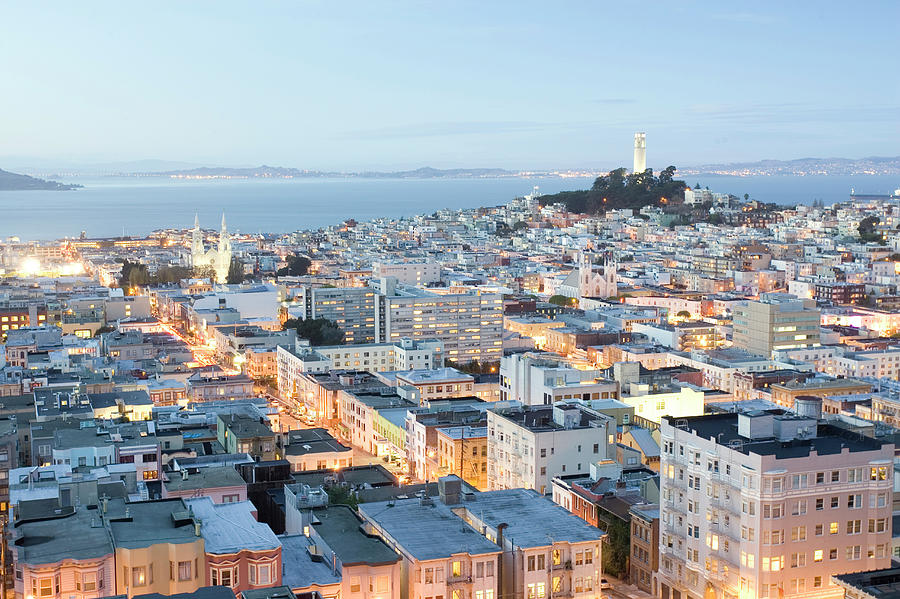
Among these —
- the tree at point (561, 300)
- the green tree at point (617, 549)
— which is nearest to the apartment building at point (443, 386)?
the green tree at point (617, 549)

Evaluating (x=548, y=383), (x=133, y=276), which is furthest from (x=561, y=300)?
(x=548, y=383)

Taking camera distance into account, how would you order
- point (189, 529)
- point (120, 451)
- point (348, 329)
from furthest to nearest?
1. point (348, 329)
2. point (120, 451)
3. point (189, 529)

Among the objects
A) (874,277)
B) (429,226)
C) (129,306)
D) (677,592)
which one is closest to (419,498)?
(677,592)

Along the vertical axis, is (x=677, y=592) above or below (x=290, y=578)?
below

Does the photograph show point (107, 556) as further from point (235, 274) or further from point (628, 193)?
point (628, 193)

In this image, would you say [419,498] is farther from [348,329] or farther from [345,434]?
[348,329]

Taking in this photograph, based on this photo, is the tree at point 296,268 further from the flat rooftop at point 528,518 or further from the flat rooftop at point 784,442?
the flat rooftop at point 784,442
